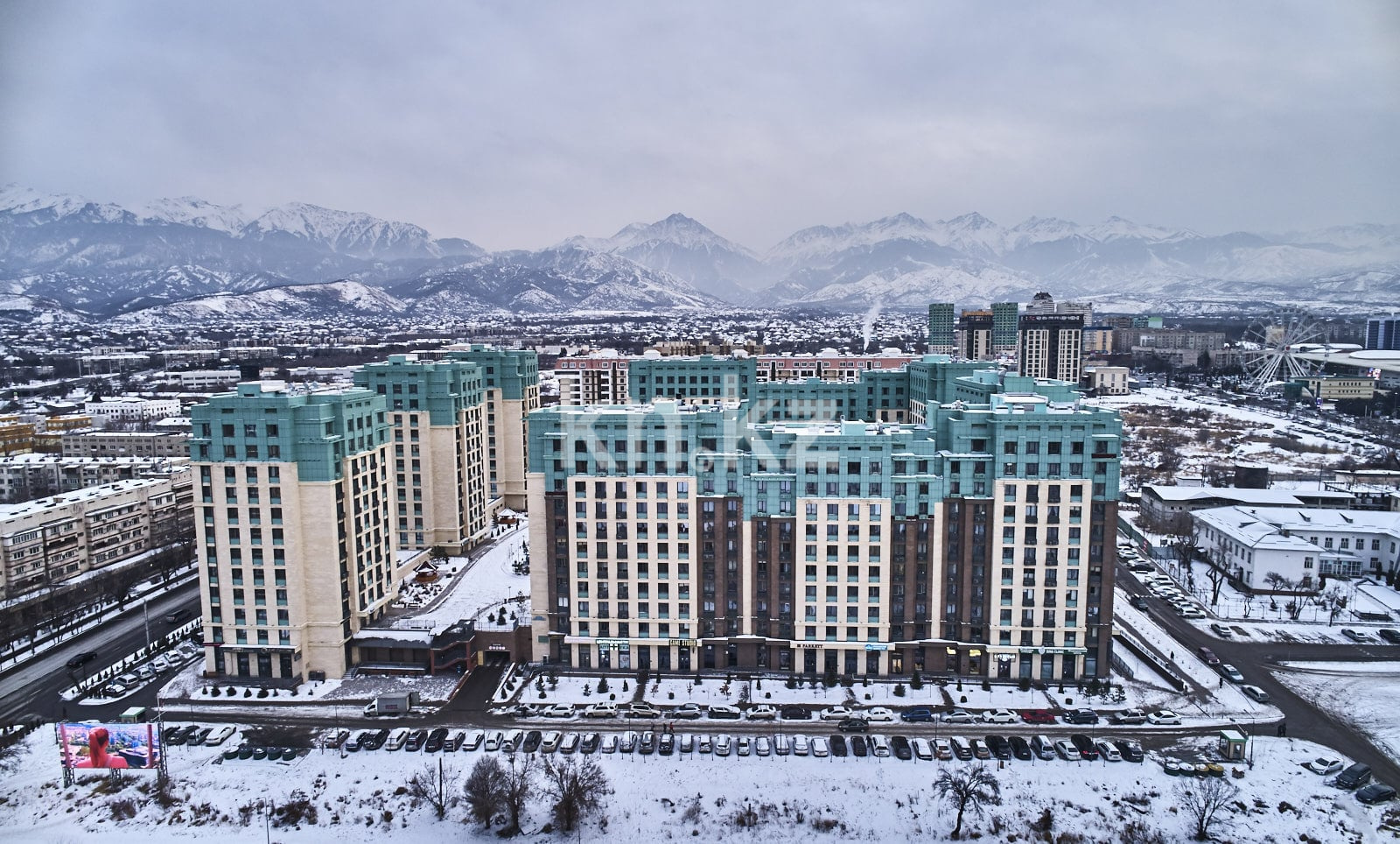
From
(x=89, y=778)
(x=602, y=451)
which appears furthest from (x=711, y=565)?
(x=89, y=778)

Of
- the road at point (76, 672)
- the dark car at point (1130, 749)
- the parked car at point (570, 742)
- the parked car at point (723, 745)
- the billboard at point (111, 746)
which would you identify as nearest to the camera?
the billboard at point (111, 746)

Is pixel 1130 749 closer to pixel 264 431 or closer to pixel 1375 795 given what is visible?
pixel 1375 795

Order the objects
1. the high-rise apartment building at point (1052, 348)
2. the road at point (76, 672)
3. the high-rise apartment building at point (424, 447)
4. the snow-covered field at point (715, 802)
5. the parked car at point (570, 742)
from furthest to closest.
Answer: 1. the high-rise apartment building at point (1052, 348)
2. the high-rise apartment building at point (424, 447)
3. the road at point (76, 672)
4. the parked car at point (570, 742)
5. the snow-covered field at point (715, 802)

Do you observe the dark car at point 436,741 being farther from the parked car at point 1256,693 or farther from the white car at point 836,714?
the parked car at point 1256,693

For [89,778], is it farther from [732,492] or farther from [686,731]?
[732,492]

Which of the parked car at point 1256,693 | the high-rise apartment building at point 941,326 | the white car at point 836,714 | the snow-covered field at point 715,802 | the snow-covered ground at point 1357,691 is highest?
the high-rise apartment building at point 941,326

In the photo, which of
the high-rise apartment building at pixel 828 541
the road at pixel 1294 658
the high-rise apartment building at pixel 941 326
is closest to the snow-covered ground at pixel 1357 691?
the road at pixel 1294 658

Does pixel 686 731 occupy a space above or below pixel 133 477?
below
